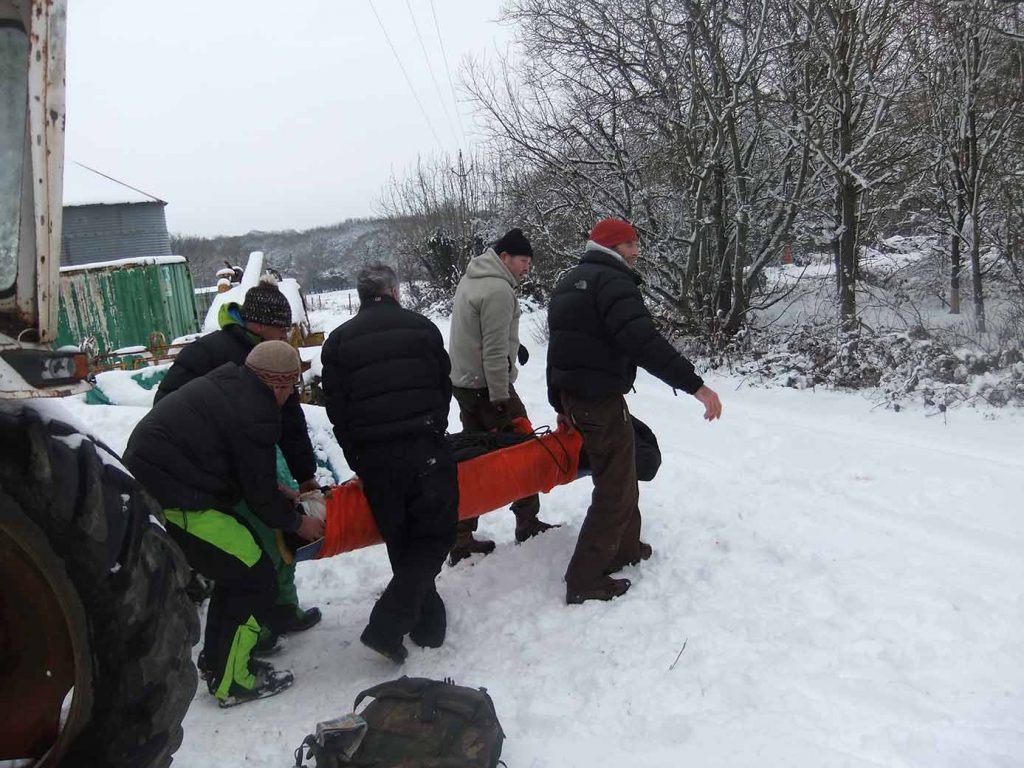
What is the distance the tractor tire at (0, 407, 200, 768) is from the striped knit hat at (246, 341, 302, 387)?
1116 mm

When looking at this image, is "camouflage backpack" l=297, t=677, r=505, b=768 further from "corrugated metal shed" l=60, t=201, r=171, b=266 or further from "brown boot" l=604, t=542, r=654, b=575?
"corrugated metal shed" l=60, t=201, r=171, b=266

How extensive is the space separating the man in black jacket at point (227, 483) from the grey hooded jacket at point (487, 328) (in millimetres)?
1506

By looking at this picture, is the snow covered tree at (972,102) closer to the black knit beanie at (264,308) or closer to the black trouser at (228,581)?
the black knit beanie at (264,308)

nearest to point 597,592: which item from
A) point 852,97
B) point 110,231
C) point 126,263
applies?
point 852,97

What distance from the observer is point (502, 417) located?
183 inches

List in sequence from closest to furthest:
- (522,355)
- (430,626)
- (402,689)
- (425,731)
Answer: (425,731) < (402,689) < (430,626) < (522,355)

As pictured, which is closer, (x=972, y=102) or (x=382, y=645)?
(x=382, y=645)

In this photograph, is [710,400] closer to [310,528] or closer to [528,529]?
[528,529]

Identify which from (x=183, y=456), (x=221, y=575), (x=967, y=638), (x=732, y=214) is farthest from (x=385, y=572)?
(x=732, y=214)

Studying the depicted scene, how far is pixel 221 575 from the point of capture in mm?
3059

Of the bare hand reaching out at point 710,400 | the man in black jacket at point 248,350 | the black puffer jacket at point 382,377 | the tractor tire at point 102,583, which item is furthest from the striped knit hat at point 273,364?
the bare hand reaching out at point 710,400

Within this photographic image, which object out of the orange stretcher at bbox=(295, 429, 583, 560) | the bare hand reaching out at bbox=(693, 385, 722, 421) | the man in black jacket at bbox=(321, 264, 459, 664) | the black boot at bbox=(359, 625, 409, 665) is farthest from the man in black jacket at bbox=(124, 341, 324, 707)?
the bare hand reaching out at bbox=(693, 385, 722, 421)

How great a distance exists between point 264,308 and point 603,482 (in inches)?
75.9

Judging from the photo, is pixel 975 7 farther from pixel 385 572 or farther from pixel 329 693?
pixel 329 693
